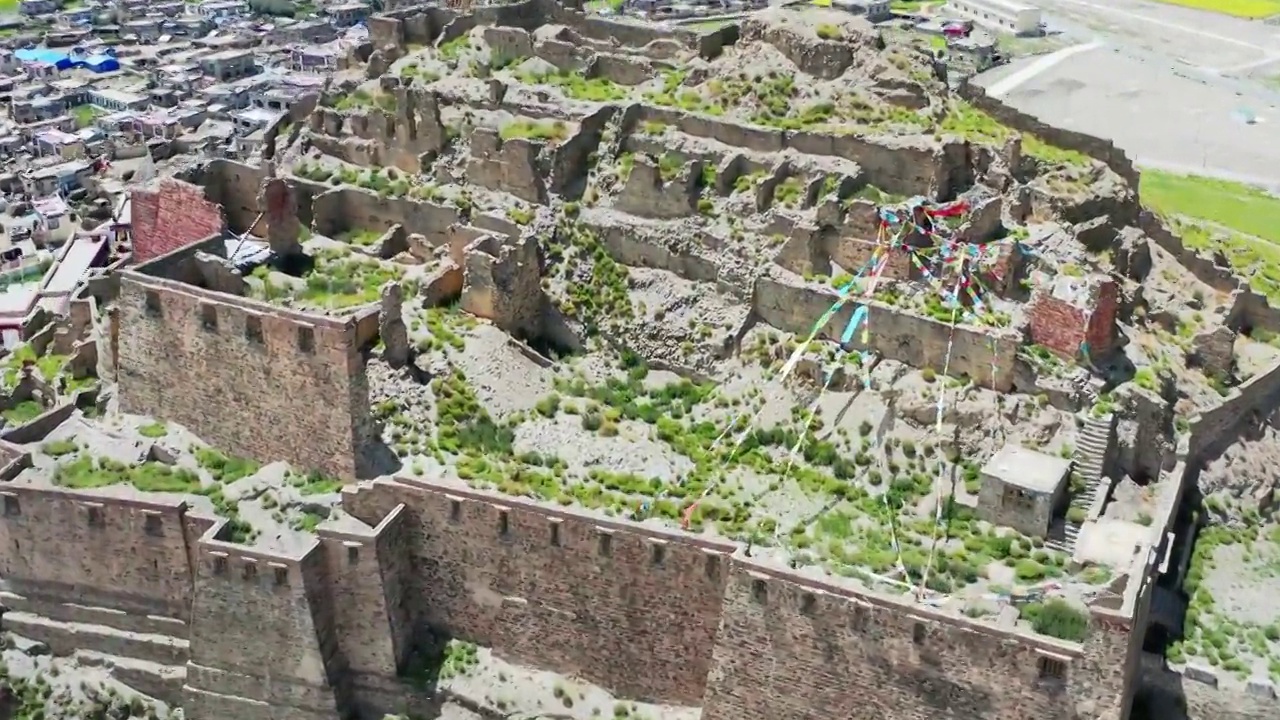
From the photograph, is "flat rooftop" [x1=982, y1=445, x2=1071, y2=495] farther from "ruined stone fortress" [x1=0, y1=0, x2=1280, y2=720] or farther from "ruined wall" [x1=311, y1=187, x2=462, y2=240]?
"ruined wall" [x1=311, y1=187, x2=462, y2=240]

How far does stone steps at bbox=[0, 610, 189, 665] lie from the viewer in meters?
31.9

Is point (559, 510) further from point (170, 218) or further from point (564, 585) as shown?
point (170, 218)

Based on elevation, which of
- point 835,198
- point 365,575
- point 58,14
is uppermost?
point 835,198

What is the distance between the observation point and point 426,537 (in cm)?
3011

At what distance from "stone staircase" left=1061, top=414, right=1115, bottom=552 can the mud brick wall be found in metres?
20.3

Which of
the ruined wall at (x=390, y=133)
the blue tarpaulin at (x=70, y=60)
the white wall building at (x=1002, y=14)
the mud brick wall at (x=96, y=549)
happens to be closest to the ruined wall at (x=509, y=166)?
the ruined wall at (x=390, y=133)

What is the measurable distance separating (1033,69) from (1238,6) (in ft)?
131

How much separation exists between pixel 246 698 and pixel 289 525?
402 centimetres

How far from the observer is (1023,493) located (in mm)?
30344

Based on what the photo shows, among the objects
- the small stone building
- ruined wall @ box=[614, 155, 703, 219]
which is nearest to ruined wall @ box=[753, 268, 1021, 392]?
the small stone building

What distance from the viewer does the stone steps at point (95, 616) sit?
32.0 m

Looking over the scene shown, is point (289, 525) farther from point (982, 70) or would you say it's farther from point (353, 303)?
point (982, 70)

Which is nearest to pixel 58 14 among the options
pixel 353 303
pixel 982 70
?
pixel 982 70

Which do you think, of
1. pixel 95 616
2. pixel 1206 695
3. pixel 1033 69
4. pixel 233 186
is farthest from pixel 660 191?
pixel 1033 69
